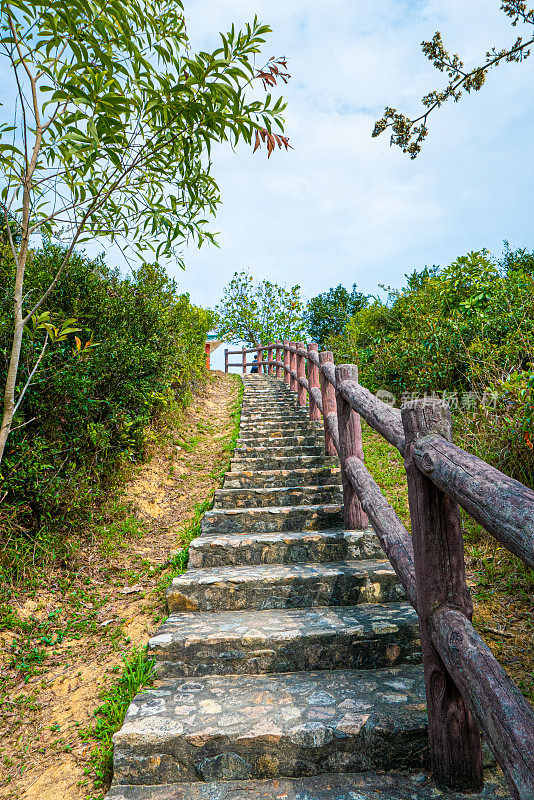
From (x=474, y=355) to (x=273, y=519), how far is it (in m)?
4.26

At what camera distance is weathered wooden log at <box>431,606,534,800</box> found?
1260 millimetres

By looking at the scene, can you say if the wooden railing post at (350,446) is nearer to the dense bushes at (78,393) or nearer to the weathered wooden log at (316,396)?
the dense bushes at (78,393)

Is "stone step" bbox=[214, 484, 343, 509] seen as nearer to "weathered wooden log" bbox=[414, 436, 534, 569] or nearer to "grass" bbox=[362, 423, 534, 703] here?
"grass" bbox=[362, 423, 534, 703]

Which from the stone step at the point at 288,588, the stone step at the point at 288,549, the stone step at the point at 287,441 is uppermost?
the stone step at the point at 287,441

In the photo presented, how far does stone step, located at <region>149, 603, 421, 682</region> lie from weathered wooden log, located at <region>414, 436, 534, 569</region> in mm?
1264

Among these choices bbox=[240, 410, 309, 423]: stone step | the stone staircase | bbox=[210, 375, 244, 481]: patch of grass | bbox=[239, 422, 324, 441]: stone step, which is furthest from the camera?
bbox=[240, 410, 309, 423]: stone step

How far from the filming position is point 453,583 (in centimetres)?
181

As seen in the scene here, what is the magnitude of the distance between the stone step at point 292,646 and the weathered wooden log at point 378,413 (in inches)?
41.4

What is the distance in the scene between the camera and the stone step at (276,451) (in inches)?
227

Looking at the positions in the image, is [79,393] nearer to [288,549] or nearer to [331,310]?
[288,549]

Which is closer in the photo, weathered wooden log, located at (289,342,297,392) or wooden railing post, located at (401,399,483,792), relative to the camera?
wooden railing post, located at (401,399,483,792)

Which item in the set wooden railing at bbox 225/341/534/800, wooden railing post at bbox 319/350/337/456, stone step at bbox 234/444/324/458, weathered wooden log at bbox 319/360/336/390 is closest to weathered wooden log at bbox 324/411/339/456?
wooden railing post at bbox 319/350/337/456

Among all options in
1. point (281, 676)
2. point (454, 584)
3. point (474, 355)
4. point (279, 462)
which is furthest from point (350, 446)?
point (474, 355)

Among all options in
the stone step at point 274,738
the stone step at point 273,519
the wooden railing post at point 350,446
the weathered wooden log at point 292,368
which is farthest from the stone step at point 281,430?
the stone step at point 274,738
